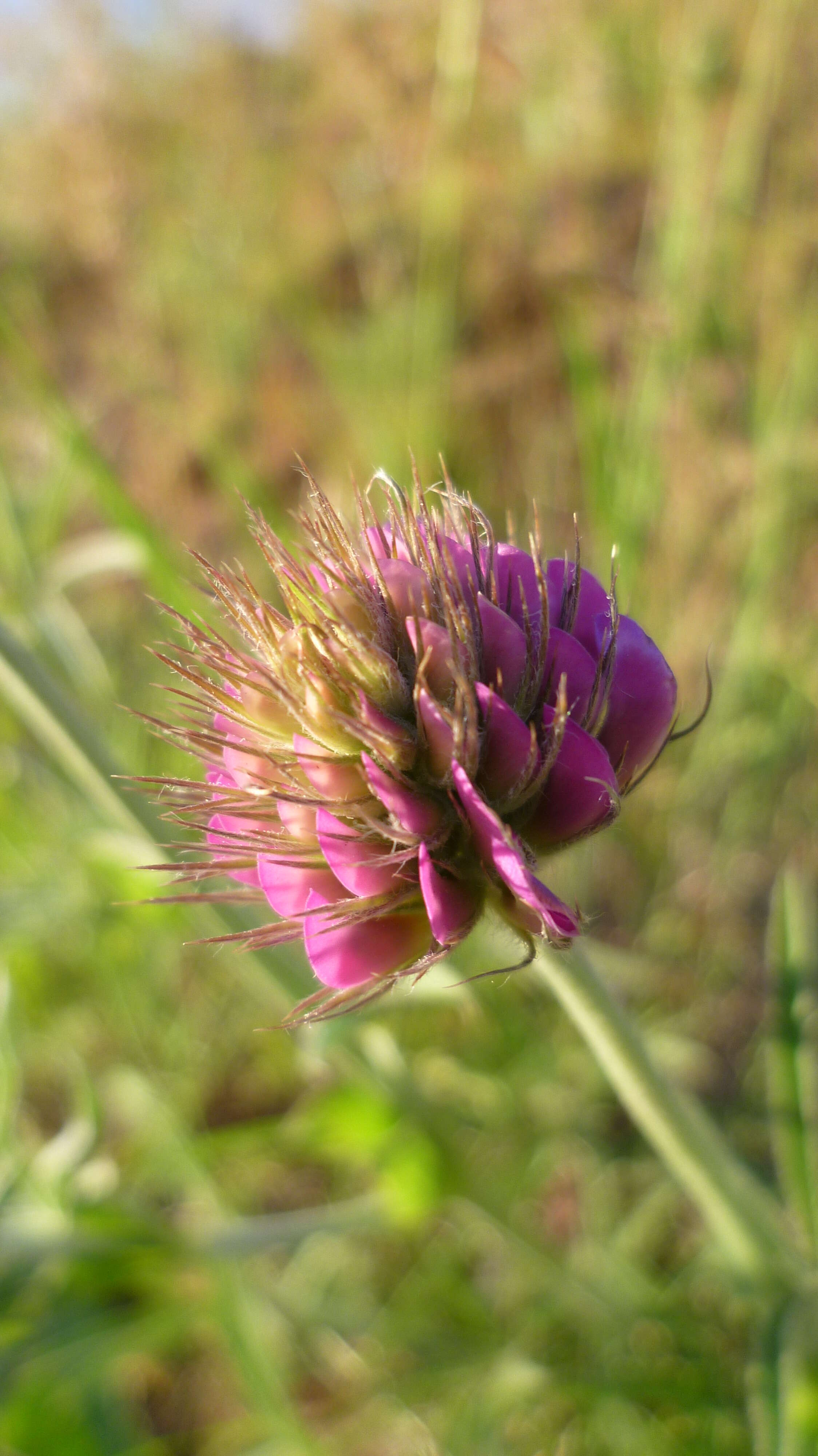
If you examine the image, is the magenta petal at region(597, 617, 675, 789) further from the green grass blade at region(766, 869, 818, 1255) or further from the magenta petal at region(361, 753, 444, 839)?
the green grass blade at region(766, 869, 818, 1255)

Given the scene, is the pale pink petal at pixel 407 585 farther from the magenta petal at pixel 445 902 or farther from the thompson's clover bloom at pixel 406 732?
the magenta petal at pixel 445 902

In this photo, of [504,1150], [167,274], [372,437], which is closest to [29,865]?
[504,1150]

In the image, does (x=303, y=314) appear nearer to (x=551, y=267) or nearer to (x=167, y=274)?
(x=167, y=274)

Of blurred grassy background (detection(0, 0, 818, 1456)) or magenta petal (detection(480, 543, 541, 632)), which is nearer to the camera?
magenta petal (detection(480, 543, 541, 632))

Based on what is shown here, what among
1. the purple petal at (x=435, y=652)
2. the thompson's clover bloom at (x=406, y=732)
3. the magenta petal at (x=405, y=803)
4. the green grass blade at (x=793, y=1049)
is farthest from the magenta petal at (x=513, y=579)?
the green grass blade at (x=793, y=1049)

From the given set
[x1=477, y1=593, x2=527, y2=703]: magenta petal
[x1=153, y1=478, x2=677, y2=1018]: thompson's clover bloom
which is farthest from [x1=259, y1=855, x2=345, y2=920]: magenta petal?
[x1=477, y1=593, x2=527, y2=703]: magenta petal
